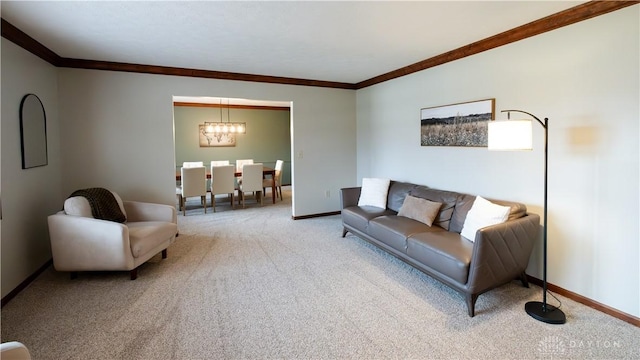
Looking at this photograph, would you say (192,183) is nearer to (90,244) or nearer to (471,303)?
(90,244)

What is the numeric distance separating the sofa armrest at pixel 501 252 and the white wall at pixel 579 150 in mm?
324

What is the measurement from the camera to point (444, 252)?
2.78 meters

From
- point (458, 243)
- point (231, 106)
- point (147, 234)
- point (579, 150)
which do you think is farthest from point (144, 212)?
point (231, 106)

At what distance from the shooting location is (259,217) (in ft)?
19.5

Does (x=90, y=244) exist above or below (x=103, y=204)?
below

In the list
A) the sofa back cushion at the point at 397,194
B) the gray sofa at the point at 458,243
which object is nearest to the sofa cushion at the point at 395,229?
the gray sofa at the point at 458,243

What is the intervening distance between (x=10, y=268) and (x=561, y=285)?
4.82m

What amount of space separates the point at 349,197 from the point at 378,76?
197 centimetres

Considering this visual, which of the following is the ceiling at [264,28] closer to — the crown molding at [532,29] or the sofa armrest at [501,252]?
the crown molding at [532,29]

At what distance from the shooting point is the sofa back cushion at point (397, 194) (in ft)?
14.2

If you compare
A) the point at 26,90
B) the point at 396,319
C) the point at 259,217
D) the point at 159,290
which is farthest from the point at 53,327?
the point at 259,217

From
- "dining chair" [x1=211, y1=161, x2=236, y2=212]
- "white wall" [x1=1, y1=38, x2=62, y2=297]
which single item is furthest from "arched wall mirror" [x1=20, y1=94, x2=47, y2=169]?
"dining chair" [x1=211, y1=161, x2=236, y2=212]

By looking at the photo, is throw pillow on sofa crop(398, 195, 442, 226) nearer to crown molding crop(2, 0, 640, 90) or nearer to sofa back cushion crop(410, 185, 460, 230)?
sofa back cushion crop(410, 185, 460, 230)

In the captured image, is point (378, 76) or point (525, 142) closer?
point (525, 142)
